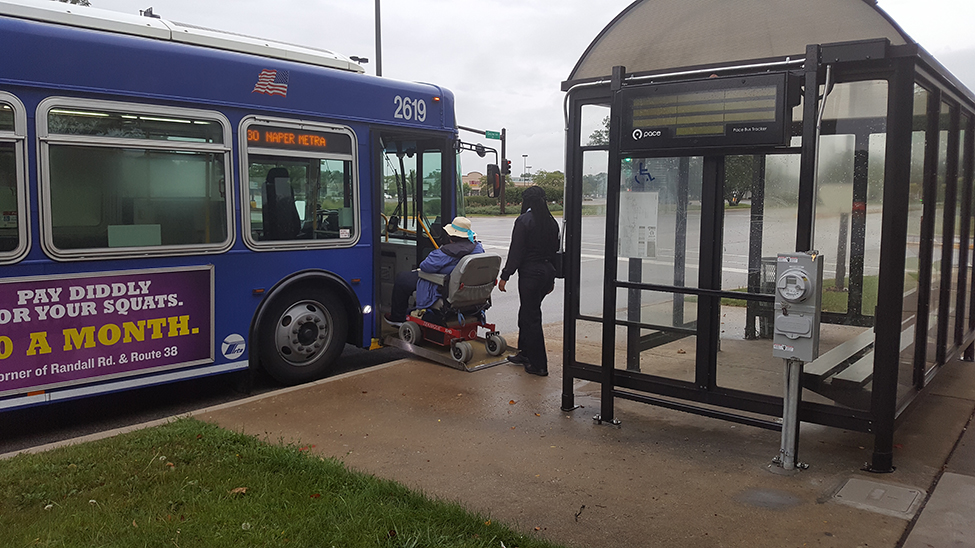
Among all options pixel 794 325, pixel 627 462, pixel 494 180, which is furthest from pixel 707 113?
pixel 494 180

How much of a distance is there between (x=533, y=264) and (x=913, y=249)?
329cm

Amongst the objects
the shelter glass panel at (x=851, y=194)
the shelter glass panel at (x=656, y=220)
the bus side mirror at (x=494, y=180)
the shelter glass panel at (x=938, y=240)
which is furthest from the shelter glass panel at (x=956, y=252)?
the bus side mirror at (x=494, y=180)

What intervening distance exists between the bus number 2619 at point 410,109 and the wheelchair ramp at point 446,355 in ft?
7.72

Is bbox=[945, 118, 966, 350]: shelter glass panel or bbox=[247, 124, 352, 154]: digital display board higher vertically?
bbox=[247, 124, 352, 154]: digital display board

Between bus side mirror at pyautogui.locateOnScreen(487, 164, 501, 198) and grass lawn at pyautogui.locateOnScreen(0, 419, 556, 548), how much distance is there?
4777 millimetres

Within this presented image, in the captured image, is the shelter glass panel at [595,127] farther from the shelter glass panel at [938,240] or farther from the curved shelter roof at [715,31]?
the shelter glass panel at [938,240]

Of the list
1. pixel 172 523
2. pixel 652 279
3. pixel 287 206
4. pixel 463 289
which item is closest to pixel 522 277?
pixel 463 289

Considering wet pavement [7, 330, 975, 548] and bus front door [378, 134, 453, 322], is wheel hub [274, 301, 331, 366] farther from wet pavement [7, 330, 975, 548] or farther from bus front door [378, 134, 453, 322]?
bus front door [378, 134, 453, 322]

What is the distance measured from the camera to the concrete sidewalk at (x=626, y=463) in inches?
154

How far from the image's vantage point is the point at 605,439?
17.6ft

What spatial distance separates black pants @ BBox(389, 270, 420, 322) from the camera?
27.2 ft

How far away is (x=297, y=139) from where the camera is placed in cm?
687

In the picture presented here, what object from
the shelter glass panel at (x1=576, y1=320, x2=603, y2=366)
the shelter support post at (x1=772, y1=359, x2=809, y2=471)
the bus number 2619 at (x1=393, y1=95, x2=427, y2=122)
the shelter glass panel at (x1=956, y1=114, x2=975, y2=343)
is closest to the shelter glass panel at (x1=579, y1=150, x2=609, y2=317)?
the shelter glass panel at (x1=576, y1=320, x2=603, y2=366)

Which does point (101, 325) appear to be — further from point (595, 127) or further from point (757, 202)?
point (757, 202)
